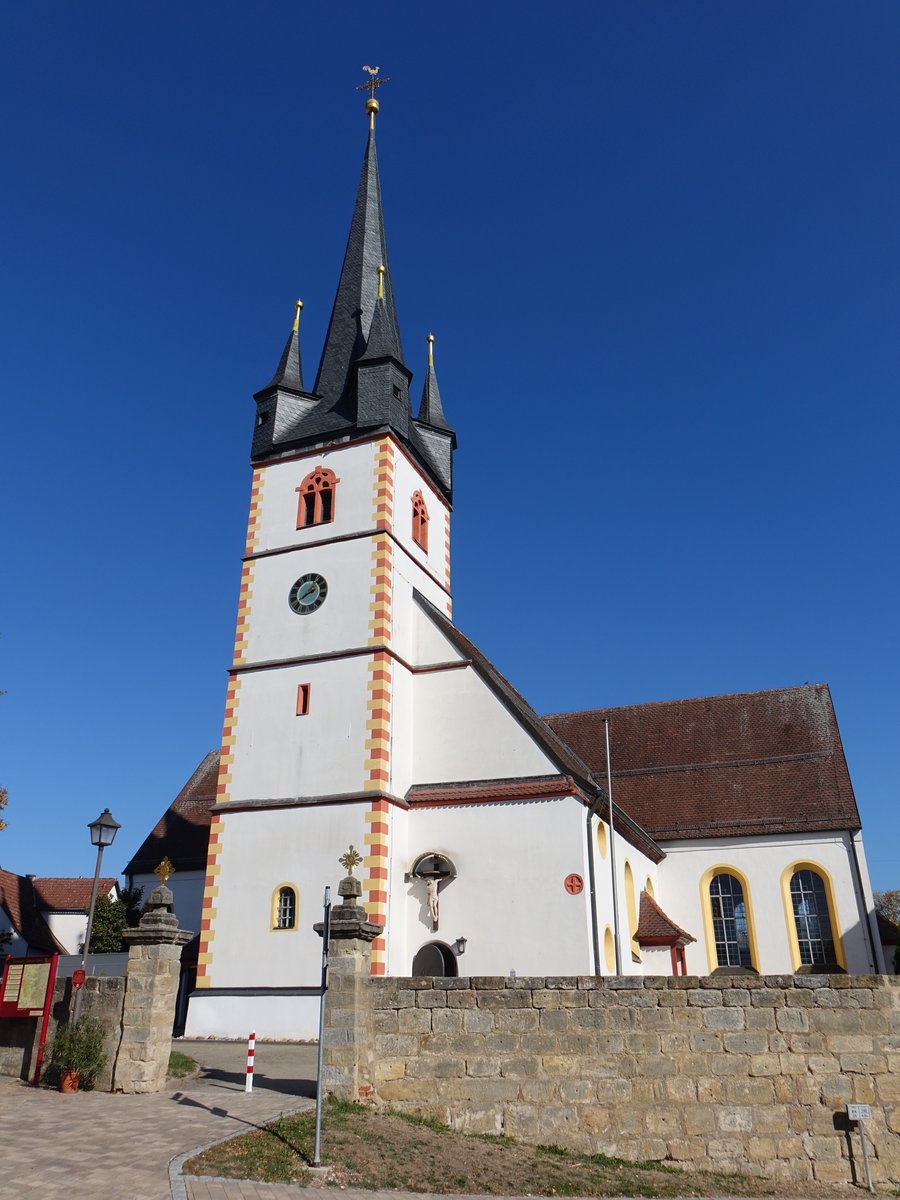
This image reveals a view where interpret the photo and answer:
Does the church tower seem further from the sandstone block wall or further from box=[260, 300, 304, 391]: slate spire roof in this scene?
the sandstone block wall

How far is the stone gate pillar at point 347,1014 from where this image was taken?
11406 mm

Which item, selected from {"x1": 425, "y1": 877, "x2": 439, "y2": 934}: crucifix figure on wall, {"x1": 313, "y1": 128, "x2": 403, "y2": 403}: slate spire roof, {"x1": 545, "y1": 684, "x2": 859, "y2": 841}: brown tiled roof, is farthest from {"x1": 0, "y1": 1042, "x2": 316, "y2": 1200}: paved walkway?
{"x1": 313, "y1": 128, "x2": 403, "y2": 403}: slate spire roof

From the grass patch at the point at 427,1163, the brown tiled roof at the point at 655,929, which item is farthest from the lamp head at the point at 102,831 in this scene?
the brown tiled roof at the point at 655,929

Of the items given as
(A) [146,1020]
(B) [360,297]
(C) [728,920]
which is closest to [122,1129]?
(A) [146,1020]

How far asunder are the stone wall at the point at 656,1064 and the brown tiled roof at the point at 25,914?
27.4 m

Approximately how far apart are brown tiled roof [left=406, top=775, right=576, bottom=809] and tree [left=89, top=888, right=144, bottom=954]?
10417mm

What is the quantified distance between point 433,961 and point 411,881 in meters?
1.70

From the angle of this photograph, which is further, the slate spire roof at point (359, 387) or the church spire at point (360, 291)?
the church spire at point (360, 291)

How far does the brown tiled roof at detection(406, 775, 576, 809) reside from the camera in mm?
20167

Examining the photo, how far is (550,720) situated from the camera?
32.4 meters

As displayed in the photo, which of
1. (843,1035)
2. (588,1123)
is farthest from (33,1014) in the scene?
(843,1035)

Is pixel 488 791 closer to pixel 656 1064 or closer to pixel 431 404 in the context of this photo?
pixel 656 1064

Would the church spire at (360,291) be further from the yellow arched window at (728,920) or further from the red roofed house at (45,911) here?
the red roofed house at (45,911)

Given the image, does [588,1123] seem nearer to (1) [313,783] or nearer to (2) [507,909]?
(2) [507,909]
